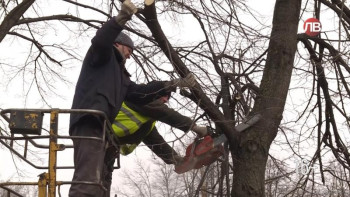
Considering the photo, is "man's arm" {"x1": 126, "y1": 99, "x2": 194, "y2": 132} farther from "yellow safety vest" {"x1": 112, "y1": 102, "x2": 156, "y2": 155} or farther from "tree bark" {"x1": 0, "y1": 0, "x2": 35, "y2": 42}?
"tree bark" {"x1": 0, "y1": 0, "x2": 35, "y2": 42}

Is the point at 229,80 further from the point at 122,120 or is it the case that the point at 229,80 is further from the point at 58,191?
the point at 58,191

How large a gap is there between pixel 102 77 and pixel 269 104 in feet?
5.31

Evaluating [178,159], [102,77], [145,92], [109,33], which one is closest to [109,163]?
[145,92]

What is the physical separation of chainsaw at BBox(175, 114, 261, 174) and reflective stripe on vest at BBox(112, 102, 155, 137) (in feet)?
2.05

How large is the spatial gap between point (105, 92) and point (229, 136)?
51.3 inches

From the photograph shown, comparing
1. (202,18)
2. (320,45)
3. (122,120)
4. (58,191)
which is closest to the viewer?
(58,191)

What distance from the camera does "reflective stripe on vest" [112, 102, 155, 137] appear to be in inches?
169

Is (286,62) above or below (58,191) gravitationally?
above

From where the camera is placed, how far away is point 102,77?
11.6 feet

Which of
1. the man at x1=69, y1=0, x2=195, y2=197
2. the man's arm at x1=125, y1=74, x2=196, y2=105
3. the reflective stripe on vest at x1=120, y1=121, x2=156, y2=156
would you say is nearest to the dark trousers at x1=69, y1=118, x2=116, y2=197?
the man at x1=69, y1=0, x2=195, y2=197

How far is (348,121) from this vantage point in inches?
227

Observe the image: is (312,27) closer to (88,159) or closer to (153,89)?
(153,89)

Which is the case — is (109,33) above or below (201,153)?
above

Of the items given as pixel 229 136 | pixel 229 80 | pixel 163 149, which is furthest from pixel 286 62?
pixel 163 149
